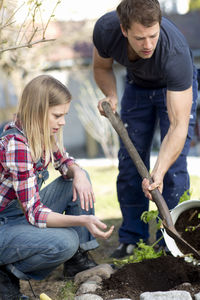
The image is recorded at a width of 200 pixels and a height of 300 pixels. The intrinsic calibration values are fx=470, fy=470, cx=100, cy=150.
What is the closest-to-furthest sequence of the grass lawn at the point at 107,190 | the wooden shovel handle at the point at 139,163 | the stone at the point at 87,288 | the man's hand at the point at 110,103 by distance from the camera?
the stone at the point at 87,288, the wooden shovel handle at the point at 139,163, the man's hand at the point at 110,103, the grass lawn at the point at 107,190

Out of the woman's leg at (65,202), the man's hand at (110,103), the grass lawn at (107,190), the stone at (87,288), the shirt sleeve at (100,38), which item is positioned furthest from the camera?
the grass lawn at (107,190)

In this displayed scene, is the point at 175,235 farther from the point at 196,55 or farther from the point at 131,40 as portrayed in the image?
the point at 196,55

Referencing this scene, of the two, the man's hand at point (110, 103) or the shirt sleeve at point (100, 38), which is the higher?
the shirt sleeve at point (100, 38)

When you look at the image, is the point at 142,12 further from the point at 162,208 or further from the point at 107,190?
the point at 107,190

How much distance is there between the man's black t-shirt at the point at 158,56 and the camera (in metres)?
2.89

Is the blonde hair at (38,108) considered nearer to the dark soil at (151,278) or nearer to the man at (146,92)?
the man at (146,92)

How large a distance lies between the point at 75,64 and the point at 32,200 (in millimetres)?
8823

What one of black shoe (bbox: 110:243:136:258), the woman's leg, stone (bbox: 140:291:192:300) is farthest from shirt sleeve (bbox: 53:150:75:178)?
stone (bbox: 140:291:192:300)

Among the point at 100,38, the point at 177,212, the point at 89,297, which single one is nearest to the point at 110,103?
the point at 100,38

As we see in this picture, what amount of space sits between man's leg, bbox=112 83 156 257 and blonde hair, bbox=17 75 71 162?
36.0 inches

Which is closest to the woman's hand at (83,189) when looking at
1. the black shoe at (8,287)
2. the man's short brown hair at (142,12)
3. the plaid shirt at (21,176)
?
the plaid shirt at (21,176)

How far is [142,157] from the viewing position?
3.59m

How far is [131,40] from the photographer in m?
2.81

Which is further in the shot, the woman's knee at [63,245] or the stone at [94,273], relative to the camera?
the stone at [94,273]
